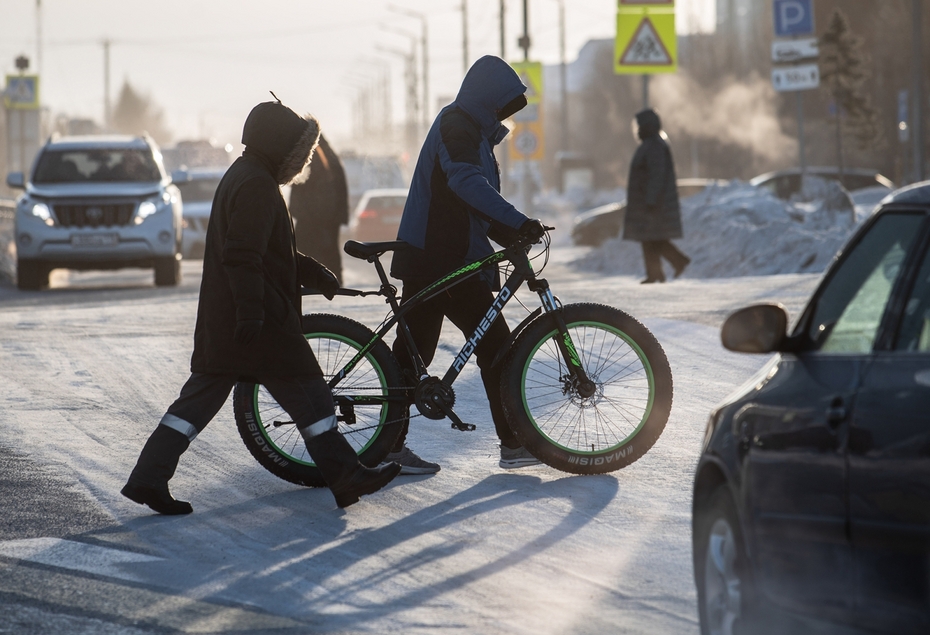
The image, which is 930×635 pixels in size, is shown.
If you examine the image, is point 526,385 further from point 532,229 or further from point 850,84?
point 850,84

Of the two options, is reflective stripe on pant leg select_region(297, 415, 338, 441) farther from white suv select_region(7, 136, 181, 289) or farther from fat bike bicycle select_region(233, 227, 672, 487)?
white suv select_region(7, 136, 181, 289)

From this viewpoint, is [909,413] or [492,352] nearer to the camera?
[909,413]

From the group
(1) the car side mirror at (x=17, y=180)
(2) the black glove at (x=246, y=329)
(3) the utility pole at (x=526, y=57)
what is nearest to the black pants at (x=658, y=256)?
(1) the car side mirror at (x=17, y=180)

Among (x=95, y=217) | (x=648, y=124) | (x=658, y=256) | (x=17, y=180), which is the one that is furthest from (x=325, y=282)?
(x=17, y=180)

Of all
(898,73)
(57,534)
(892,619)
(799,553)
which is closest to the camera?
(892,619)

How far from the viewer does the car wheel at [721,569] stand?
374 centimetres

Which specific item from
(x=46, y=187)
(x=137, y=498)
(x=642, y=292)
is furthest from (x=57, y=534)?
(x=46, y=187)

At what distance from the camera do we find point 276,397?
6109mm

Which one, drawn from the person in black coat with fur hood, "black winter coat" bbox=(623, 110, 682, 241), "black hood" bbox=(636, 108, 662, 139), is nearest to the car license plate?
"black winter coat" bbox=(623, 110, 682, 241)

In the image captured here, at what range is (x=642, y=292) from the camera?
1568 centimetres

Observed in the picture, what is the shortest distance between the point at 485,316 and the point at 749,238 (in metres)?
15.5

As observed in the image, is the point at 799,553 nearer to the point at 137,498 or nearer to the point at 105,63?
the point at 137,498

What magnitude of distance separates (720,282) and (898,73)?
50143mm

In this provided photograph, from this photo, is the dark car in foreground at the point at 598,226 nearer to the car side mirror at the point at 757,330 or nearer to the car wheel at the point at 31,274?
the car wheel at the point at 31,274
